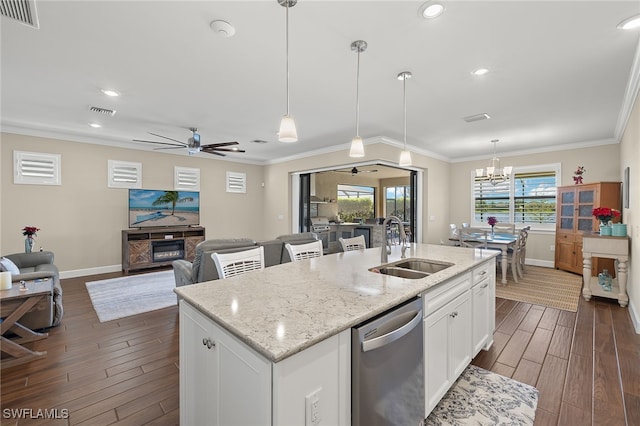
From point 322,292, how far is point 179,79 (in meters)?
2.76

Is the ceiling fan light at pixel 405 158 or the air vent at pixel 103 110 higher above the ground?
the air vent at pixel 103 110

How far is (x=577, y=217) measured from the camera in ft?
17.8

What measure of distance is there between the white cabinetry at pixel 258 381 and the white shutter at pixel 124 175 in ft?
18.9

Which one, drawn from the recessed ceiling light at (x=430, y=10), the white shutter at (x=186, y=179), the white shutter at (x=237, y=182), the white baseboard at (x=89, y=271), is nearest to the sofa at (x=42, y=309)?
the white baseboard at (x=89, y=271)

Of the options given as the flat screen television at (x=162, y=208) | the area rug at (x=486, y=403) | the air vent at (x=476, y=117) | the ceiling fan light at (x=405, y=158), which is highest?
the air vent at (x=476, y=117)

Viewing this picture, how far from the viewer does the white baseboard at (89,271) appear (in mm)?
5373

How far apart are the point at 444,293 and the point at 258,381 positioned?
1.34 meters

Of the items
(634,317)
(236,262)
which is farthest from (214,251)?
(634,317)

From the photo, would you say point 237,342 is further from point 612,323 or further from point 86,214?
point 86,214

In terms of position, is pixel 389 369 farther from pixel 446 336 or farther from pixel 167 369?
pixel 167 369

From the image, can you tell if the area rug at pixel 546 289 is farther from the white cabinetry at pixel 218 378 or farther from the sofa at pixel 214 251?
the white cabinetry at pixel 218 378

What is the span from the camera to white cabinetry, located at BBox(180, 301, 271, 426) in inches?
40.6

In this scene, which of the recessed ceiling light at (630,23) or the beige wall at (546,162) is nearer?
the recessed ceiling light at (630,23)

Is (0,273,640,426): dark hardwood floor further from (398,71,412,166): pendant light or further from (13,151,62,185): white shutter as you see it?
(13,151,62,185): white shutter
